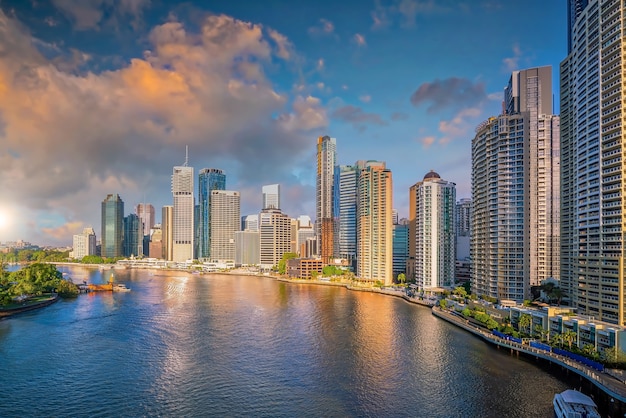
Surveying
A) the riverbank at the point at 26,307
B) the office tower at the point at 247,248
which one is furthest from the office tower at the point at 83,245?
the riverbank at the point at 26,307

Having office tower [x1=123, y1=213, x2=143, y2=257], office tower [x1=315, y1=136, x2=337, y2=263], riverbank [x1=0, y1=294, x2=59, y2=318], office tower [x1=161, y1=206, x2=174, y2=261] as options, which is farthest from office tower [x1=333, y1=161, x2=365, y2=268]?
office tower [x1=123, y1=213, x2=143, y2=257]

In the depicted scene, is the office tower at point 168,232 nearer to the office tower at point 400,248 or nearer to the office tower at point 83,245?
the office tower at point 83,245

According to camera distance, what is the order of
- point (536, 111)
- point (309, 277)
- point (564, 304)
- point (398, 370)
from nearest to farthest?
point (398, 370)
point (564, 304)
point (536, 111)
point (309, 277)

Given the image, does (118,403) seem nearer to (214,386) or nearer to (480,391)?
(214,386)

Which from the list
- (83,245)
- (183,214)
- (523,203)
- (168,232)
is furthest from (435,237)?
(83,245)

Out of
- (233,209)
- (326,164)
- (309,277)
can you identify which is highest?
(326,164)

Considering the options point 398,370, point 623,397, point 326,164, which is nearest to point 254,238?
point 326,164

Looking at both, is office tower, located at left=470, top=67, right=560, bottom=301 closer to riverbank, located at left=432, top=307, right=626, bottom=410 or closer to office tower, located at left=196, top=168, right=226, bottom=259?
riverbank, located at left=432, top=307, right=626, bottom=410
